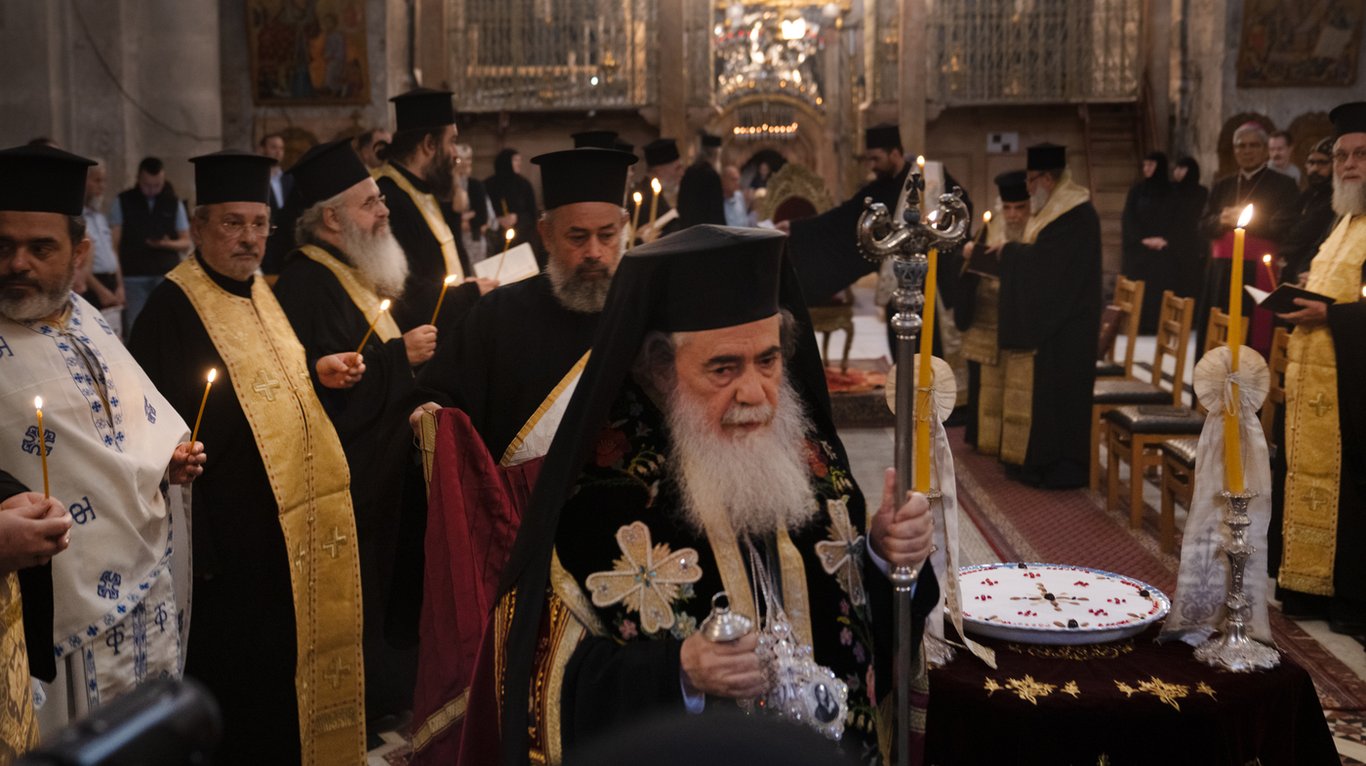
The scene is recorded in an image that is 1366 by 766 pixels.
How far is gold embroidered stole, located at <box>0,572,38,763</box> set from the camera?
251 cm

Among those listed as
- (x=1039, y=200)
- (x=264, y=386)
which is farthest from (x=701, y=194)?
(x=264, y=386)

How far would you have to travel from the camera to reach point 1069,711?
2607 millimetres

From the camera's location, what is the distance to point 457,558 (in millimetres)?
3383

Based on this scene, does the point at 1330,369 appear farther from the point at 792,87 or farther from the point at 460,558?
the point at 792,87

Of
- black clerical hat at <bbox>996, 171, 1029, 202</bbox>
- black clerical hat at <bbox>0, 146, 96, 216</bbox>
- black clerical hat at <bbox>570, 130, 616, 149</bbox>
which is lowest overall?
black clerical hat at <bbox>0, 146, 96, 216</bbox>

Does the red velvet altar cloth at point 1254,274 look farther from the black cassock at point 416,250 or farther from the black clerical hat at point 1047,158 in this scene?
the black cassock at point 416,250

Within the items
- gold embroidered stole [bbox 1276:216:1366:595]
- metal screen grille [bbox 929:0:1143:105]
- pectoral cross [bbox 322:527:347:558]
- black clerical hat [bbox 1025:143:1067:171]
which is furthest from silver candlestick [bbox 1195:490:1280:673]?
metal screen grille [bbox 929:0:1143:105]

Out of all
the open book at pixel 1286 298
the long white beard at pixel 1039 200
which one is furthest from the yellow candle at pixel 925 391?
the long white beard at pixel 1039 200

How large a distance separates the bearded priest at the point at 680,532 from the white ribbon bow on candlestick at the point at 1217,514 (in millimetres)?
817

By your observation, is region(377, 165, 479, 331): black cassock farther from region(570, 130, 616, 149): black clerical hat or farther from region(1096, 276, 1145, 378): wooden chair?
region(1096, 276, 1145, 378): wooden chair

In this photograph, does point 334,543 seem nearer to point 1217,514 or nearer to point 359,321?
point 359,321

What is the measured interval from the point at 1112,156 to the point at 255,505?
16.1 m

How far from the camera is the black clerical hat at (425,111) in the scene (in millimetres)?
5945

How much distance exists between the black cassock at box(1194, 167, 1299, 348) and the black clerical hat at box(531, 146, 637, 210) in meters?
6.19
